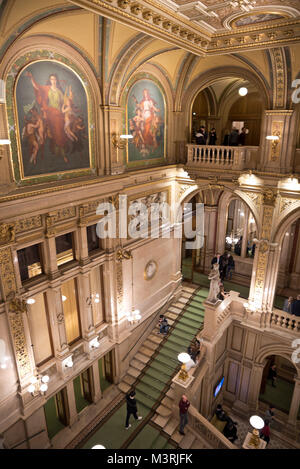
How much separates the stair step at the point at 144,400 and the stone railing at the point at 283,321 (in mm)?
5792

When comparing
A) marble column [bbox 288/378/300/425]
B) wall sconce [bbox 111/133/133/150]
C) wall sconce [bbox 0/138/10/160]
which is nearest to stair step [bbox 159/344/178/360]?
marble column [bbox 288/378/300/425]

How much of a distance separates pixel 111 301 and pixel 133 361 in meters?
3.37

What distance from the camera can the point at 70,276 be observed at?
10719 mm

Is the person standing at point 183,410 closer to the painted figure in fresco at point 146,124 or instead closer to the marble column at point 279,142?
the marble column at point 279,142

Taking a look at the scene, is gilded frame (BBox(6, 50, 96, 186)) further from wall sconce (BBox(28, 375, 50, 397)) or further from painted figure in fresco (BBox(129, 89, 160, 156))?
wall sconce (BBox(28, 375, 50, 397))

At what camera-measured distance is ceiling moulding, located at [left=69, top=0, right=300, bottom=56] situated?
6.41 meters

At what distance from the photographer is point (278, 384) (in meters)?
17.0

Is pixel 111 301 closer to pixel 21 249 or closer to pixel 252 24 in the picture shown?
pixel 21 249

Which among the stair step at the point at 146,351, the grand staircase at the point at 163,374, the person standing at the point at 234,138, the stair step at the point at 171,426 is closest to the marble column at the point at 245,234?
the grand staircase at the point at 163,374

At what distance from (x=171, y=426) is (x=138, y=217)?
25.7 feet

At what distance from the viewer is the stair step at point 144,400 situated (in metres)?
12.8

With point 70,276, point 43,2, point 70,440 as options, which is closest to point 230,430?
point 70,440

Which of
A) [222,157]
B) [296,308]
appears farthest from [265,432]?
[222,157]

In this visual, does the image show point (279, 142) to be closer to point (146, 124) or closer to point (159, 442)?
point (146, 124)
